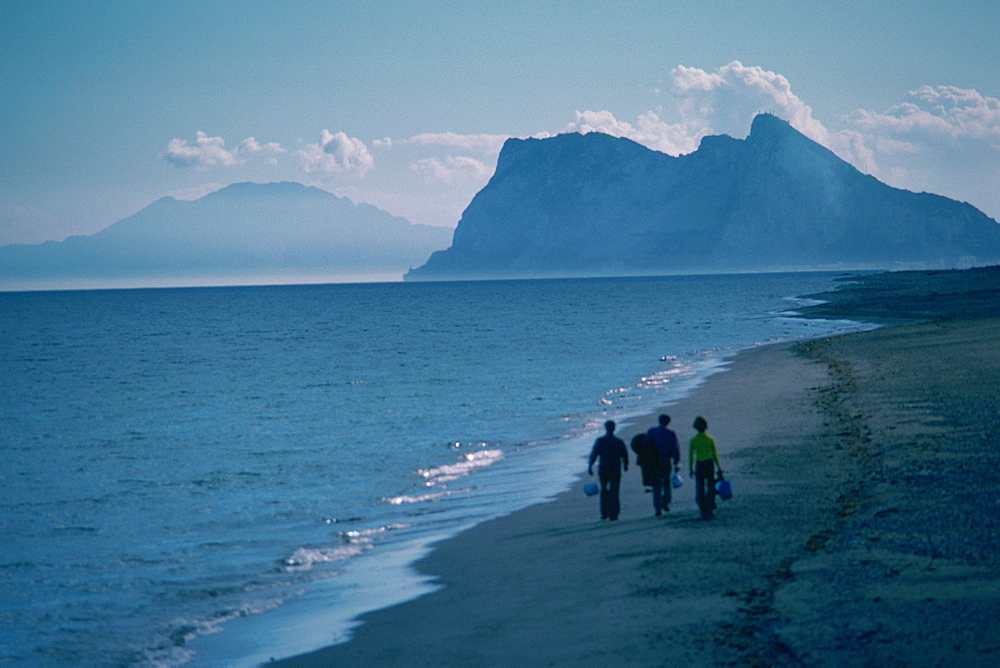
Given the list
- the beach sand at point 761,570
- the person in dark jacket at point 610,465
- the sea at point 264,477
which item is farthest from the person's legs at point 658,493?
the sea at point 264,477

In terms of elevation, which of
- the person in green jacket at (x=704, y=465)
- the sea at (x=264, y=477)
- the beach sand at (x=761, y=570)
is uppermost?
the person in green jacket at (x=704, y=465)

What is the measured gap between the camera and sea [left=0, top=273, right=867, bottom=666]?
13.0 metres

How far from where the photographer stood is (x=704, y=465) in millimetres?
14195

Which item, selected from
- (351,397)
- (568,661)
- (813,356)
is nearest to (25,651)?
(568,661)

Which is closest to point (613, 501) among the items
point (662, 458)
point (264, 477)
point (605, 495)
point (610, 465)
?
point (605, 495)

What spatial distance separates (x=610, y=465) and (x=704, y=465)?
69.7 inches

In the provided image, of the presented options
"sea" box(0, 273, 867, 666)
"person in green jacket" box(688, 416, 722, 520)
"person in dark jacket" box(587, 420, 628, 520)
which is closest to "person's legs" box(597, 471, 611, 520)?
"person in dark jacket" box(587, 420, 628, 520)

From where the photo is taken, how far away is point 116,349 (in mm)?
79062

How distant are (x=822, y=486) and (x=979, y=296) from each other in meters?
76.1

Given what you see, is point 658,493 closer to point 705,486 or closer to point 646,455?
point 646,455

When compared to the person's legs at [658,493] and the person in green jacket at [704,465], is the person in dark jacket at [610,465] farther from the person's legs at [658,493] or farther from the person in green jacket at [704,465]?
the person in green jacket at [704,465]

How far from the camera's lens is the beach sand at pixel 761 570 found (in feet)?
29.5

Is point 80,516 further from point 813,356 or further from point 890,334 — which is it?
point 890,334

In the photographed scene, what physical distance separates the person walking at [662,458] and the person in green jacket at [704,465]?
39cm
